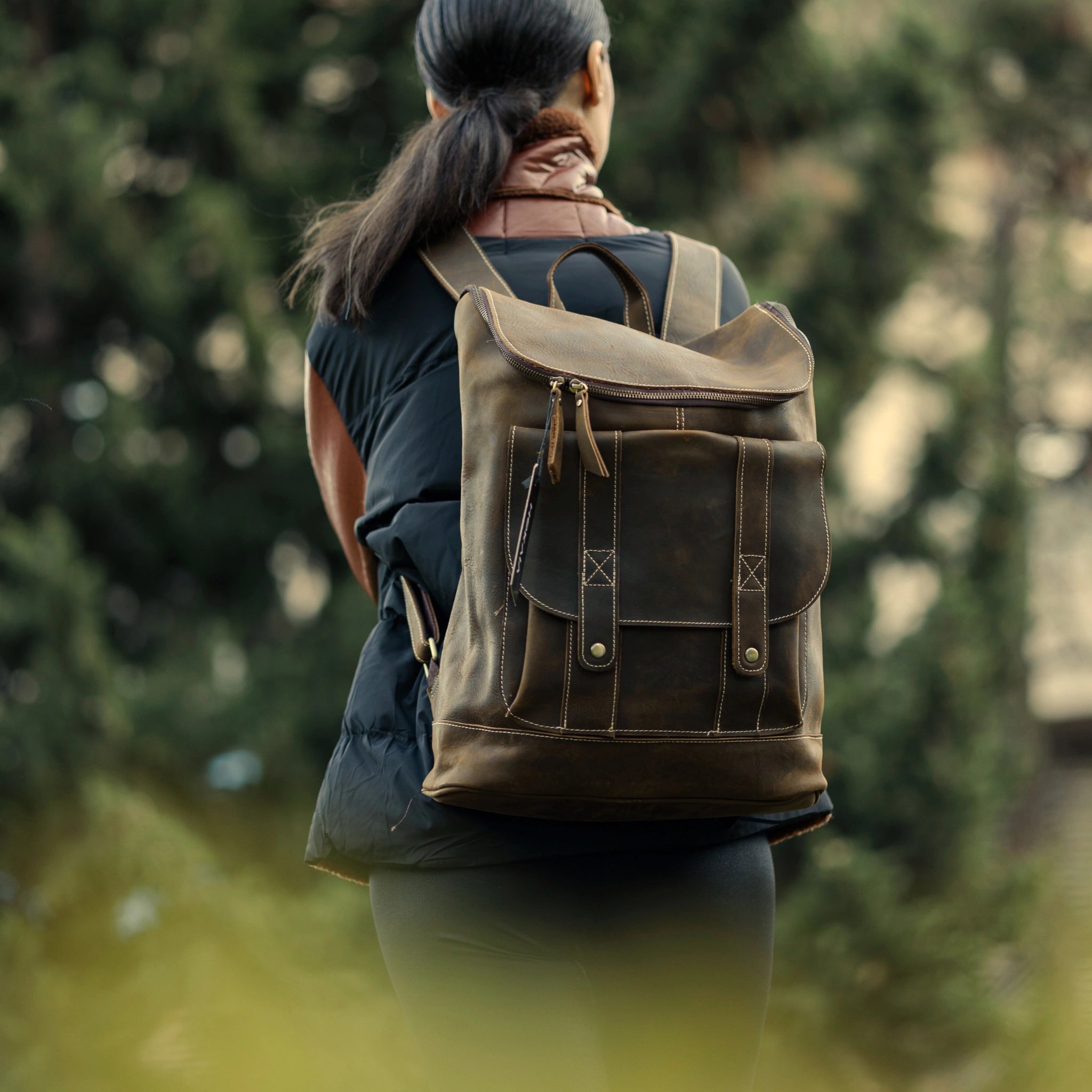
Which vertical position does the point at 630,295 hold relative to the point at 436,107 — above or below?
below

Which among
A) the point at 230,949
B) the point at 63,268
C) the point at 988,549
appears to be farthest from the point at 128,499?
the point at 988,549

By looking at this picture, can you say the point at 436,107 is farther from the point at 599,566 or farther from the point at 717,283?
the point at 599,566

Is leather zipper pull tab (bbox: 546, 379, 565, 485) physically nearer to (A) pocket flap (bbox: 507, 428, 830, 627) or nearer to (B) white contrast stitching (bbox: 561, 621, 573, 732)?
(A) pocket flap (bbox: 507, 428, 830, 627)

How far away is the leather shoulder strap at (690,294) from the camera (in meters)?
1.32

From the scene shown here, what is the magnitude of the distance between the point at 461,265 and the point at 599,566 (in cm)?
38

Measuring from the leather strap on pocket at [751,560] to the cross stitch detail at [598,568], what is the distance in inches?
4.5

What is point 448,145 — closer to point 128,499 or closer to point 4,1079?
point 4,1079

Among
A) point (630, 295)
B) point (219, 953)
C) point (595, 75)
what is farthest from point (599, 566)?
point (219, 953)

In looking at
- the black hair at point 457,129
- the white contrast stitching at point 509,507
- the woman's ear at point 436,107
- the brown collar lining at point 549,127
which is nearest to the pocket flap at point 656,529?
the white contrast stitching at point 509,507

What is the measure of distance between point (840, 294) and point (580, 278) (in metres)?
3.59

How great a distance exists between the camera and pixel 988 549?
4066 millimetres

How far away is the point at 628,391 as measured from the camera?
1144 millimetres

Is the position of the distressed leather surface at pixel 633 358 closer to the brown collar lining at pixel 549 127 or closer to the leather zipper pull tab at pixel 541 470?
the leather zipper pull tab at pixel 541 470

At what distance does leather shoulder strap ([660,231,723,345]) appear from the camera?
132cm
